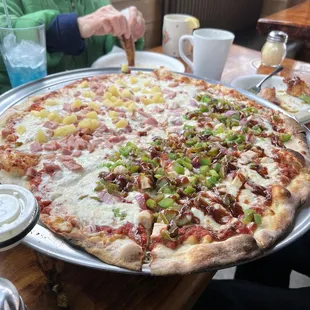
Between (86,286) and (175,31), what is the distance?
1947mm

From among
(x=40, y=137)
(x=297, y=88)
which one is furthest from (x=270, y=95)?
(x=40, y=137)

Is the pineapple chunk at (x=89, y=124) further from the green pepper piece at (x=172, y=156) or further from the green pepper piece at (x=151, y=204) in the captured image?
the green pepper piece at (x=151, y=204)

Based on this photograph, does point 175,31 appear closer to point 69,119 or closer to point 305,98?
point 305,98

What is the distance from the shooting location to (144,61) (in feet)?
7.40

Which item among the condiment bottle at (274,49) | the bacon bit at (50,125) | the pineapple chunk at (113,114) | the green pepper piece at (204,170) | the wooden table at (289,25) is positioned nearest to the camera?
the green pepper piece at (204,170)

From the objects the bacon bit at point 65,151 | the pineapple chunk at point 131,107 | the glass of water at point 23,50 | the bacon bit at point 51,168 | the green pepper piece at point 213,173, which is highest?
the glass of water at point 23,50

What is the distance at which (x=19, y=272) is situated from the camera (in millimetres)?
882

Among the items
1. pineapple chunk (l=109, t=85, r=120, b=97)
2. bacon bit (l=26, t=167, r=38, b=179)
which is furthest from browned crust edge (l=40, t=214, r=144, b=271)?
pineapple chunk (l=109, t=85, r=120, b=97)

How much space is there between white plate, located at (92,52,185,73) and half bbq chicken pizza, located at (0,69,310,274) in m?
0.30

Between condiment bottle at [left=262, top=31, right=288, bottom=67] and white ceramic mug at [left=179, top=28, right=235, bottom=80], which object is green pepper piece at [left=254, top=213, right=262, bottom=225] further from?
condiment bottle at [left=262, top=31, right=288, bottom=67]

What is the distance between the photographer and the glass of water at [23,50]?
1647 millimetres

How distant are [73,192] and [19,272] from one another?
313 mm

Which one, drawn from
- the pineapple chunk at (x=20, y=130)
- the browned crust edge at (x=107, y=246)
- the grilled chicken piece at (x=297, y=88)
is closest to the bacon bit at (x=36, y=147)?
the pineapple chunk at (x=20, y=130)

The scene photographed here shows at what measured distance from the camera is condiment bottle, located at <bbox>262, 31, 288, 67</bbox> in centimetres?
223
